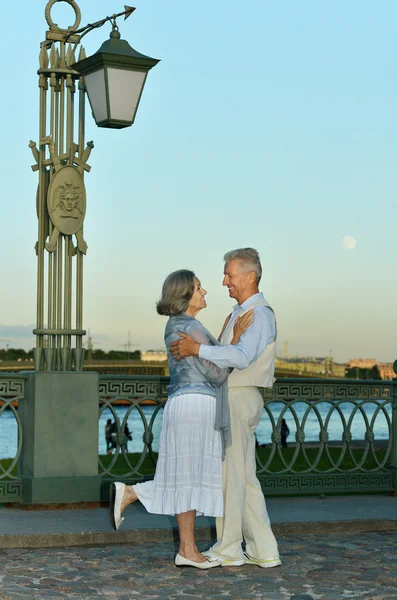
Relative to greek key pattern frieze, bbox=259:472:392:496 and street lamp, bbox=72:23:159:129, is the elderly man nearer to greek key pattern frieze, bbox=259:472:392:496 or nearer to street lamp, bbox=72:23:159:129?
street lamp, bbox=72:23:159:129

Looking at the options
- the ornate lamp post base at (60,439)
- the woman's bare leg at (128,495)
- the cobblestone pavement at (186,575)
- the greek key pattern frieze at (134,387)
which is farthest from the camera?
the greek key pattern frieze at (134,387)

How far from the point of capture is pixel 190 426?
618cm

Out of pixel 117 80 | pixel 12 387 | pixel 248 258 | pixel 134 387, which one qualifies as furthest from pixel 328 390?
pixel 248 258

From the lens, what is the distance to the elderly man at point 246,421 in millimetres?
6312

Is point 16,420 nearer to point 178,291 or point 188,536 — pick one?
point 188,536

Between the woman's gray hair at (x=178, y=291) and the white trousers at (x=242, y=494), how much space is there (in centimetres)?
63

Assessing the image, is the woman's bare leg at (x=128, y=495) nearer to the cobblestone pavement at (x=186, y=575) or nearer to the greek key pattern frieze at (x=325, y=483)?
the cobblestone pavement at (x=186, y=575)

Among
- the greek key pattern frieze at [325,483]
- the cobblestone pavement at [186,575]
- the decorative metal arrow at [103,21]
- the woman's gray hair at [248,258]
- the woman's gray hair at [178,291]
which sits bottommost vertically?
the cobblestone pavement at [186,575]

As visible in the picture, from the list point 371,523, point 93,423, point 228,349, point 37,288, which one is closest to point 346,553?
point 371,523

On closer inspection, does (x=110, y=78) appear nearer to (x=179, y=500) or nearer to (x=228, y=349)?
(x=228, y=349)

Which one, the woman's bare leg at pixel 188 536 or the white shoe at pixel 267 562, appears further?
the white shoe at pixel 267 562

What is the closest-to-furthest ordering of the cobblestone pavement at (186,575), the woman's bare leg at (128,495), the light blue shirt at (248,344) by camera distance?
the cobblestone pavement at (186,575), the light blue shirt at (248,344), the woman's bare leg at (128,495)

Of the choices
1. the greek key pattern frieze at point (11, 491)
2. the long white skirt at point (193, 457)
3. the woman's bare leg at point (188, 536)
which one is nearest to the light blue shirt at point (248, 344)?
the long white skirt at point (193, 457)

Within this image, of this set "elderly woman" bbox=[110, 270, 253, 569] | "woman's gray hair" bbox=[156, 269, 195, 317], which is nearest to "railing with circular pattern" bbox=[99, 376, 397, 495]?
"elderly woman" bbox=[110, 270, 253, 569]
